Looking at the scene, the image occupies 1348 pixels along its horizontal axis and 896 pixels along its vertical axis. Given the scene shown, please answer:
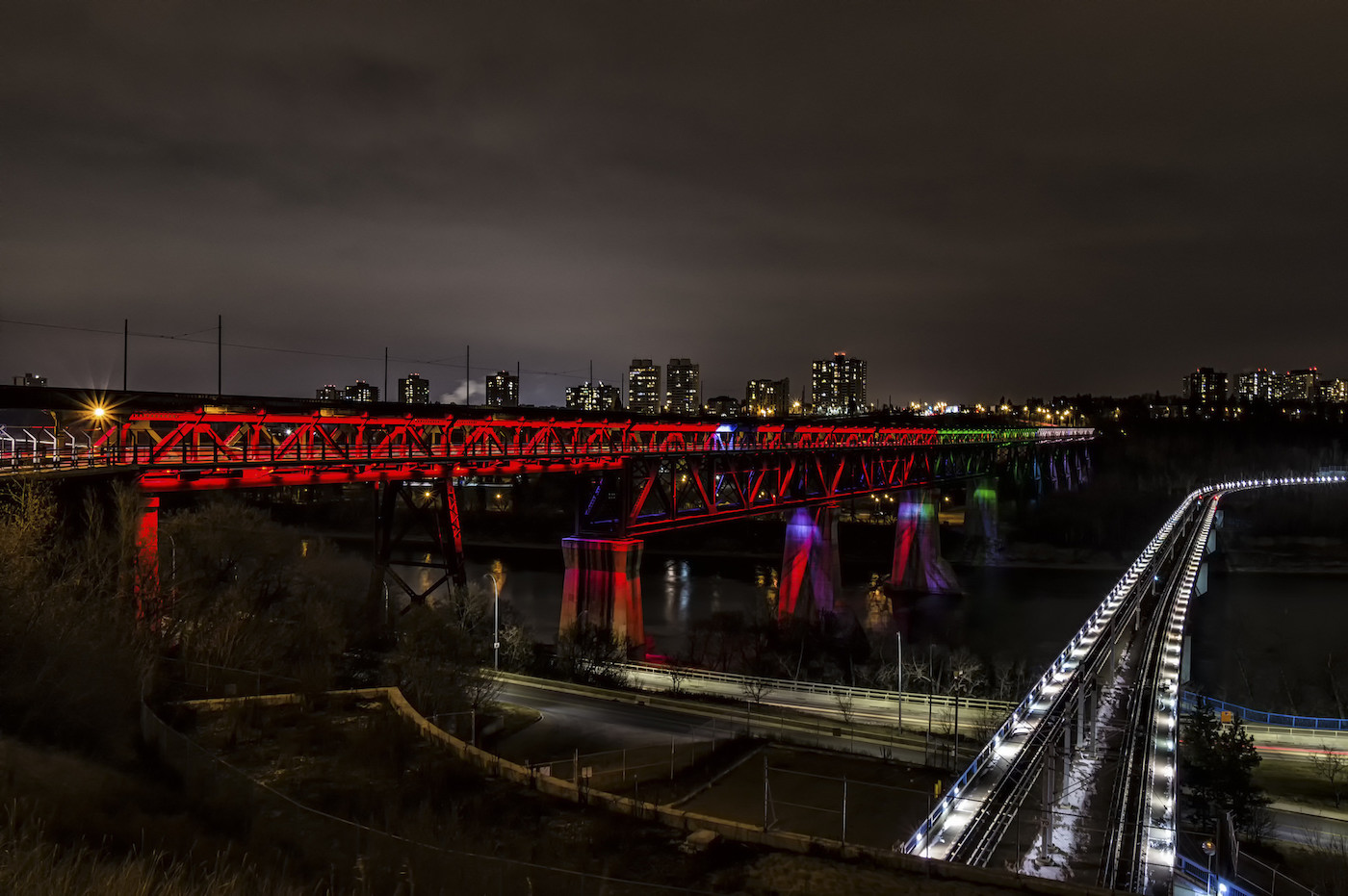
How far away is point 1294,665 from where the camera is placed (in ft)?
146

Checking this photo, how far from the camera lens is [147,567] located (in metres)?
20.2

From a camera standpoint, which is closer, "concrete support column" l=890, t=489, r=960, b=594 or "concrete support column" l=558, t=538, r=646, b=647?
"concrete support column" l=558, t=538, r=646, b=647

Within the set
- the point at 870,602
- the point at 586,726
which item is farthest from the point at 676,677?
the point at 870,602

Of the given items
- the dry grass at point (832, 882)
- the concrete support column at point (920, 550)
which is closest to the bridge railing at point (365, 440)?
the concrete support column at point (920, 550)

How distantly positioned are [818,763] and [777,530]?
74.7m

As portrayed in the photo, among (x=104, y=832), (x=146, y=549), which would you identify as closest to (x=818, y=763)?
(x=104, y=832)

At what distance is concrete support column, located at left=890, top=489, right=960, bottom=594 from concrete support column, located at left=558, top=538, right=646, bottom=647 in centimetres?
3656

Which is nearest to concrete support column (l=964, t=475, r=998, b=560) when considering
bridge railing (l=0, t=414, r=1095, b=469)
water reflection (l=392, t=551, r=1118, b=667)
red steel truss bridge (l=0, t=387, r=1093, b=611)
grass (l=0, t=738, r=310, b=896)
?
water reflection (l=392, t=551, r=1118, b=667)

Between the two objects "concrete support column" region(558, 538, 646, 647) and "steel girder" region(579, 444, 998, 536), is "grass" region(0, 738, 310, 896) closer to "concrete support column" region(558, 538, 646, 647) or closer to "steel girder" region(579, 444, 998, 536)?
"concrete support column" region(558, 538, 646, 647)

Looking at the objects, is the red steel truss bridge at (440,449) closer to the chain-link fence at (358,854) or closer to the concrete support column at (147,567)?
the concrete support column at (147,567)

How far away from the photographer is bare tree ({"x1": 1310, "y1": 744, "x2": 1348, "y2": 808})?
25.3m

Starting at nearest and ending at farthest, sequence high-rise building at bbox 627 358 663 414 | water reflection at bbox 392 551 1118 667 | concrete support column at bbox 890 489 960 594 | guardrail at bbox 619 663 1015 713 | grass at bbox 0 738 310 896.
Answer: grass at bbox 0 738 310 896, guardrail at bbox 619 663 1015 713, water reflection at bbox 392 551 1118 667, concrete support column at bbox 890 489 960 594, high-rise building at bbox 627 358 663 414

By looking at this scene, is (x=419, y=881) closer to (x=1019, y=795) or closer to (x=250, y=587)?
(x=1019, y=795)

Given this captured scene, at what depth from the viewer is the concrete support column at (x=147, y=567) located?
1961cm
